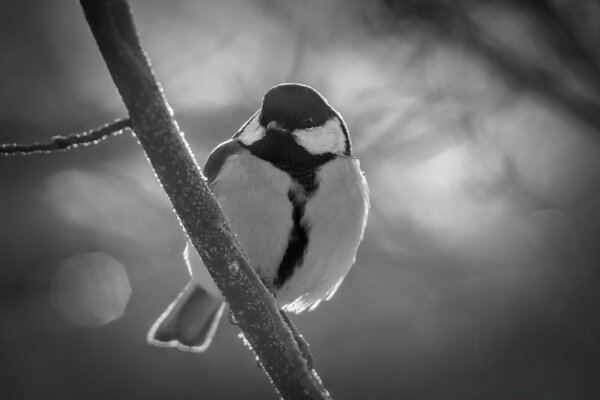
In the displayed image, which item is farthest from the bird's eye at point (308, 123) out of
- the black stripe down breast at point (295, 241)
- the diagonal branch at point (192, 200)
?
the diagonal branch at point (192, 200)

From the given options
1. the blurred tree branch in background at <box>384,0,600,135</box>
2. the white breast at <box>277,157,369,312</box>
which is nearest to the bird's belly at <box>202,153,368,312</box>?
the white breast at <box>277,157,369,312</box>

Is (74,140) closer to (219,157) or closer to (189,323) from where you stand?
(219,157)

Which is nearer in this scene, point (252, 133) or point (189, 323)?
point (252, 133)

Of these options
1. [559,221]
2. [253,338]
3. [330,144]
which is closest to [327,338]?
[559,221]

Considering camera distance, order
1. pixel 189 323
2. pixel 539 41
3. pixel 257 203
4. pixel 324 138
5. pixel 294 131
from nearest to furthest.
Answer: pixel 257 203, pixel 294 131, pixel 324 138, pixel 189 323, pixel 539 41

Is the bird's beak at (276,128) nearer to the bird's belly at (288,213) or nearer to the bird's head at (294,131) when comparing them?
the bird's head at (294,131)

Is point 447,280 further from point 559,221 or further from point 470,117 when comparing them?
point 470,117

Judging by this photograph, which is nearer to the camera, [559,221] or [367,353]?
[559,221]

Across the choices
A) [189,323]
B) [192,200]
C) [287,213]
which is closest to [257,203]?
[287,213]
